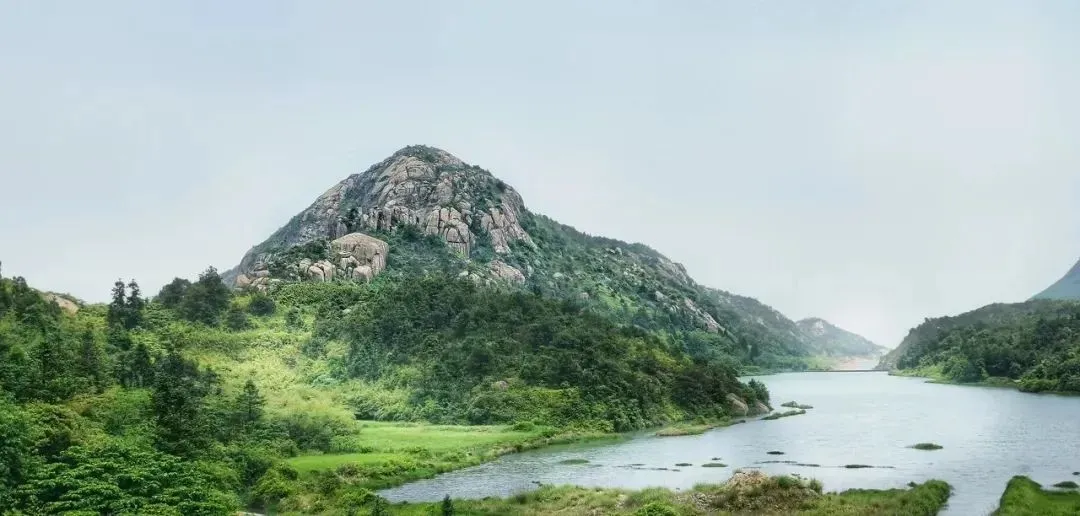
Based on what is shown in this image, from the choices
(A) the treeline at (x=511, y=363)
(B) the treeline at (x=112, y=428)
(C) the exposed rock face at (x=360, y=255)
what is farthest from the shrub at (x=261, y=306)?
(B) the treeline at (x=112, y=428)

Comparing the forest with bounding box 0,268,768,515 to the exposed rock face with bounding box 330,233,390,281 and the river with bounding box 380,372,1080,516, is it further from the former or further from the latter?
the river with bounding box 380,372,1080,516

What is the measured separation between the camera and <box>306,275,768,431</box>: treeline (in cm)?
10988

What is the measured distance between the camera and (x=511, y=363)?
122 metres

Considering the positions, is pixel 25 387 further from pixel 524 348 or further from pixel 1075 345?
pixel 1075 345

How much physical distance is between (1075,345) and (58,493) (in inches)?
6774

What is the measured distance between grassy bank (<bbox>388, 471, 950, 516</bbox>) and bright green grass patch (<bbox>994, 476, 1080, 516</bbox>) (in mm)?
4217

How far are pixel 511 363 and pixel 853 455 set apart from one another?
193ft

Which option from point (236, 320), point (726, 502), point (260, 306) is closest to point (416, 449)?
point (726, 502)

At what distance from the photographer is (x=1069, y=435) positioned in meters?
79.9

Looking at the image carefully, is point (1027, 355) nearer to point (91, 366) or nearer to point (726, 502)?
point (726, 502)

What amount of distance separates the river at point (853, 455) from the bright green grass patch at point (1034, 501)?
143cm

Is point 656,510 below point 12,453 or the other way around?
below

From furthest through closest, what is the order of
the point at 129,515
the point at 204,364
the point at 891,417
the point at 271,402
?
the point at 891,417 < the point at 204,364 < the point at 271,402 < the point at 129,515

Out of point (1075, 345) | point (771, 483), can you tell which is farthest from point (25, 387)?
point (1075, 345)
